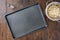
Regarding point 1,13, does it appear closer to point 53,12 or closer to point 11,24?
point 11,24

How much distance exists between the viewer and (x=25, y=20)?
1.35m

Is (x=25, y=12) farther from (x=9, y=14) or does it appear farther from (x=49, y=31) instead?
(x=49, y=31)

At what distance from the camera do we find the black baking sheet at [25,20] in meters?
1.33

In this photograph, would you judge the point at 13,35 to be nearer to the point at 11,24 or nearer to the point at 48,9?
the point at 11,24

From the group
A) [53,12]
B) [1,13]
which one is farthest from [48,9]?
[1,13]

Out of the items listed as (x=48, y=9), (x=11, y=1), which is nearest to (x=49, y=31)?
(x=48, y=9)

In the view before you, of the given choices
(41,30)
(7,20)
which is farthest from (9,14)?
(41,30)

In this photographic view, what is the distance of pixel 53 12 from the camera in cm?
132

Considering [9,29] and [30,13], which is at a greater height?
[30,13]

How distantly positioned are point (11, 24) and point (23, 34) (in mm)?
128

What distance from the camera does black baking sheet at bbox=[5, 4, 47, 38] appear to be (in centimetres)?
133

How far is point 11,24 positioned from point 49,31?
1.02 feet

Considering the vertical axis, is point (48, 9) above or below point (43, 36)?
above

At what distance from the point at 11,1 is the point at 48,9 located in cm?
31
